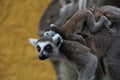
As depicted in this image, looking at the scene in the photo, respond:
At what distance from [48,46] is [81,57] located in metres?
0.40

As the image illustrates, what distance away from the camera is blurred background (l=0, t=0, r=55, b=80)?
16984 millimetres

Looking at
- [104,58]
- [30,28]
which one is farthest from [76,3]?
[104,58]

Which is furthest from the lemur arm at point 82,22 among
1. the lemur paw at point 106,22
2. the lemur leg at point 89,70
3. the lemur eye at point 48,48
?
the lemur leg at point 89,70

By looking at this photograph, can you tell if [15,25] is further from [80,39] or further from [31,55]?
[80,39]

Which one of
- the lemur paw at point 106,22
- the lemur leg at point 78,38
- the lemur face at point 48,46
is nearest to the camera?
the lemur face at point 48,46

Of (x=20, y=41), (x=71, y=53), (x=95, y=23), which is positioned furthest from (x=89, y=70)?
(x=20, y=41)

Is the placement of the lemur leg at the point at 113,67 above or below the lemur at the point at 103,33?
below

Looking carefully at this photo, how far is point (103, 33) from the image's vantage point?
29.1 feet

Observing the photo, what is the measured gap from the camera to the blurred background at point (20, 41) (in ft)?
55.7

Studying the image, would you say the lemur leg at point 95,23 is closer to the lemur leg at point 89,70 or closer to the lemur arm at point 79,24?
the lemur arm at point 79,24

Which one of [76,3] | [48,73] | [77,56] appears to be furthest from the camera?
[48,73]

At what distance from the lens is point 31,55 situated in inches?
673

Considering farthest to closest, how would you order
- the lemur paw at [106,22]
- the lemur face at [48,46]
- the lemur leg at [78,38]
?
1. the lemur paw at [106,22]
2. the lemur leg at [78,38]
3. the lemur face at [48,46]

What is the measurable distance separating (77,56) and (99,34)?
1.69ft
